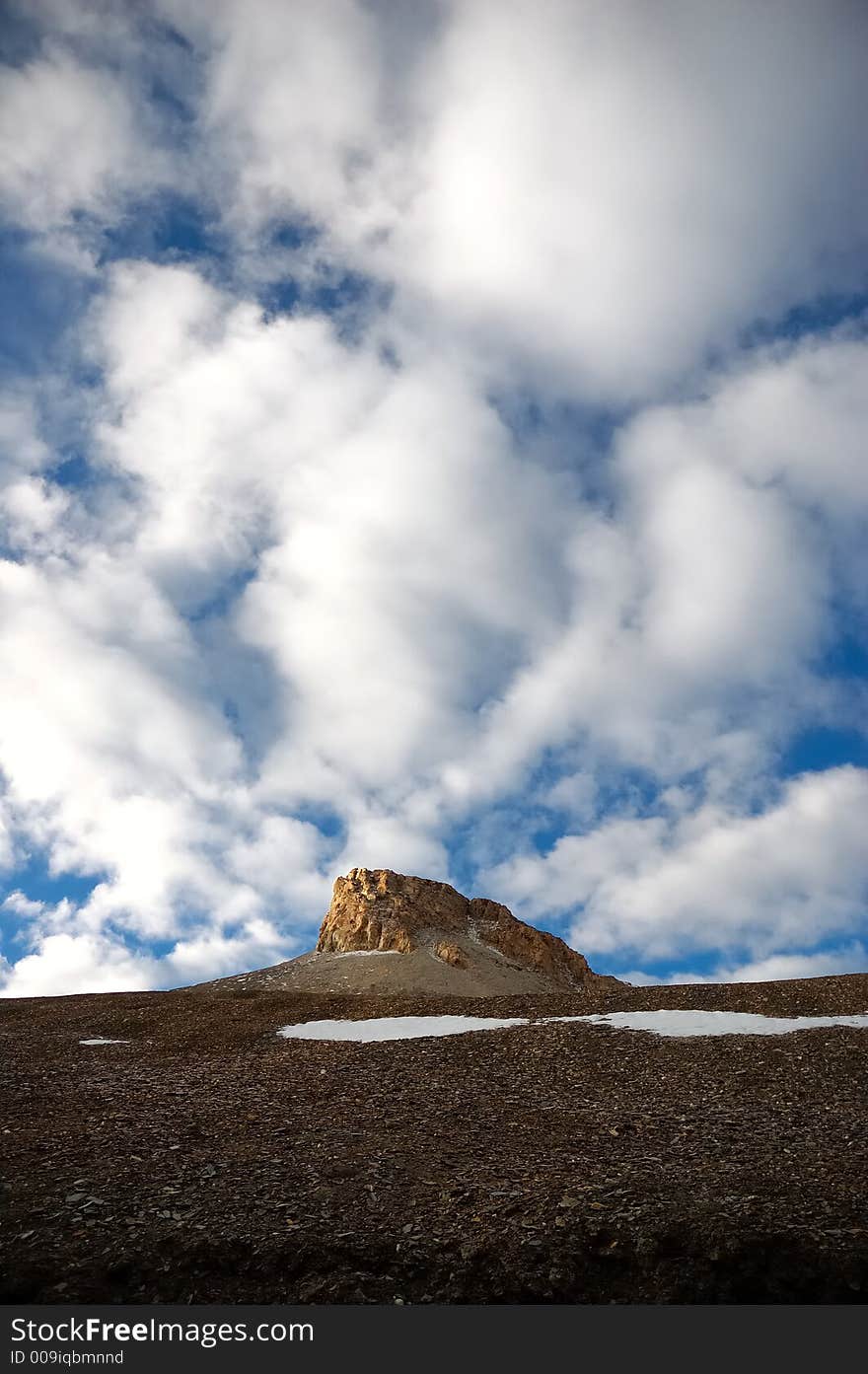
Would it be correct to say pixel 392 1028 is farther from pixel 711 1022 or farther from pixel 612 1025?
pixel 711 1022

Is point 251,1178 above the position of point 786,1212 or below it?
above

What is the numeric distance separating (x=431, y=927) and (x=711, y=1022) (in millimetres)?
52106

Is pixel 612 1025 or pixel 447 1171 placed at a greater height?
pixel 612 1025

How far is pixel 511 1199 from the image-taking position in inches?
392

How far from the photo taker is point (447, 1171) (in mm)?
11312

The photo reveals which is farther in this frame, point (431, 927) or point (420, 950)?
point (431, 927)

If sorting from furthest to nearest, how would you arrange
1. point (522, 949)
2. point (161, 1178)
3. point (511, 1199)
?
1. point (522, 949)
2. point (161, 1178)
3. point (511, 1199)

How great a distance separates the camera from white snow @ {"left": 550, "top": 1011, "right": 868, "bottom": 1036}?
20984 mm

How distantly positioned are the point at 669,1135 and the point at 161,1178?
Answer: 8115mm

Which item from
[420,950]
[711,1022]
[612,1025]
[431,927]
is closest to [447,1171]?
[612,1025]

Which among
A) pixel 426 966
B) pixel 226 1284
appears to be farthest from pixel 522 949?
pixel 226 1284

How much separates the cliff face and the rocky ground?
48.8m

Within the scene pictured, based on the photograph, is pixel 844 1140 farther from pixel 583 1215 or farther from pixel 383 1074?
pixel 383 1074
